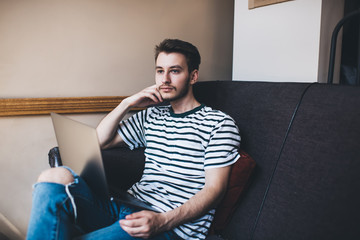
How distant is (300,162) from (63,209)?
33.9 inches

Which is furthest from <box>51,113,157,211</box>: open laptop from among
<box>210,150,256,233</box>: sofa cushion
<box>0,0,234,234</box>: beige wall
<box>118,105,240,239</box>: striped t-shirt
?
<box>0,0,234,234</box>: beige wall

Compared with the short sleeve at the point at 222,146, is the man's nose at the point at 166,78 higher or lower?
higher

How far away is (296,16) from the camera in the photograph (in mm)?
1627

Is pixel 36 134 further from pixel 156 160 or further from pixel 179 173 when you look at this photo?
pixel 179 173

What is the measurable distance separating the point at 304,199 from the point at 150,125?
793 mm

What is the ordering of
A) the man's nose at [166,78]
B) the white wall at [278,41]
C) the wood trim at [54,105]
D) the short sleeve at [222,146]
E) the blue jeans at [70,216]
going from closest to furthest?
1. the blue jeans at [70,216]
2. the short sleeve at [222,146]
3. the man's nose at [166,78]
4. the white wall at [278,41]
5. the wood trim at [54,105]

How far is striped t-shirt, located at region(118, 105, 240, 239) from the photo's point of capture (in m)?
1.22

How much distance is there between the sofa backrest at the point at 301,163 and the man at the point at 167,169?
0.15 m

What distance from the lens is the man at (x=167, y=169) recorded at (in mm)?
1038

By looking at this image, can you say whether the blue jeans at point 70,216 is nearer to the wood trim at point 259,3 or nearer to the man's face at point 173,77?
the man's face at point 173,77

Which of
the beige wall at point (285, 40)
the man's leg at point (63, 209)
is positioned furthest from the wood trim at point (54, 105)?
the beige wall at point (285, 40)

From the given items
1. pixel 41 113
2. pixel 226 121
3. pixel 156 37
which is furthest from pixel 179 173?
pixel 156 37

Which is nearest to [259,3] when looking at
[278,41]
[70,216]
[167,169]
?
[278,41]

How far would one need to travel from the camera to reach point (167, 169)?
1351 millimetres
